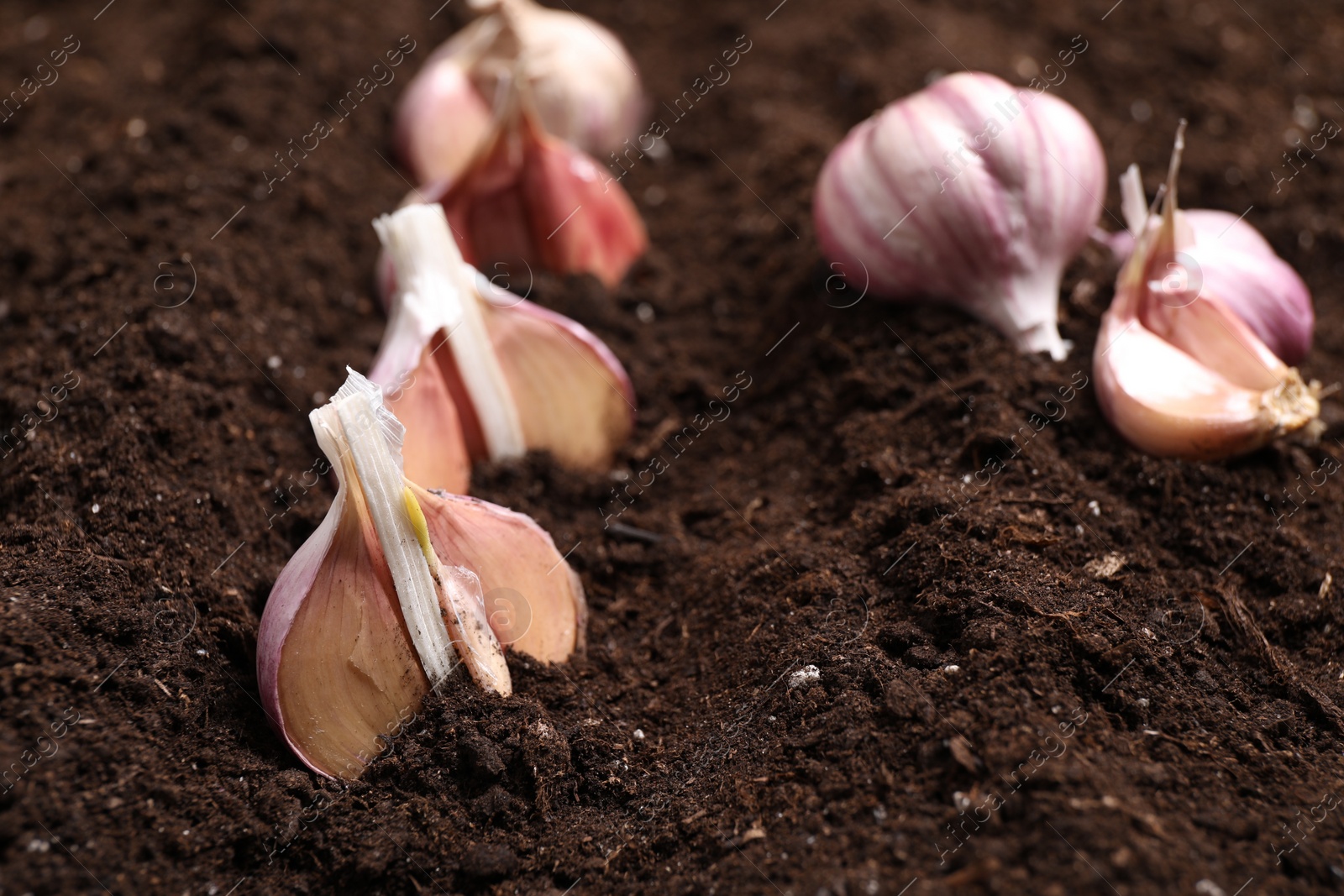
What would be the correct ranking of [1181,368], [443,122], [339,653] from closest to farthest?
[339,653], [1181,368], [443,122]

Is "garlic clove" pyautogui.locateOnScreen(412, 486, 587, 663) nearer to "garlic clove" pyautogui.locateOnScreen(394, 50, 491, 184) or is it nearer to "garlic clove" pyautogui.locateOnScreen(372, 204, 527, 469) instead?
"garlic clove" pyautogui.locateOnScreen(372, 204, 527, 469)

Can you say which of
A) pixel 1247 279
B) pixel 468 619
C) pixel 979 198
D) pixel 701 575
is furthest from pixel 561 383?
pixel 1247 279

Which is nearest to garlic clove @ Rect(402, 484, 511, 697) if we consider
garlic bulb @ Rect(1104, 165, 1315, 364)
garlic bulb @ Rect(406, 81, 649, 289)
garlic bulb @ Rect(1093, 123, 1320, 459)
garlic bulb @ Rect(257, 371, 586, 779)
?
garlic bulb @ Rect(257, 371, 586, 779)

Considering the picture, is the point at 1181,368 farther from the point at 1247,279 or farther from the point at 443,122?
the point at 443,122

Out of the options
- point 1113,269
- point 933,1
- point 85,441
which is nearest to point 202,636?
point 85,441

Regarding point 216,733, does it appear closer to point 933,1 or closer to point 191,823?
point 191,823

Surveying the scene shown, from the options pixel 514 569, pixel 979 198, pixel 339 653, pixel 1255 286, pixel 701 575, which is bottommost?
pixel 1255 286

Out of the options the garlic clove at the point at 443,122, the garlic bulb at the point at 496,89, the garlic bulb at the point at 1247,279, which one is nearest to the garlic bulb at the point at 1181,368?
the garlic bulb at the point at 1247,279
